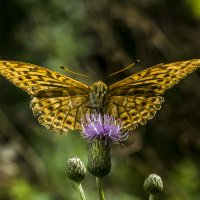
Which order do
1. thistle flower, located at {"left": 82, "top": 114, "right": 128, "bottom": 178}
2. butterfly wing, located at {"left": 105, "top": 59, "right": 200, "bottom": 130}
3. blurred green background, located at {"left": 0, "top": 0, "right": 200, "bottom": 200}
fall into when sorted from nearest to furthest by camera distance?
thistle flower, located at {"left": 82, "top": 114, "right": 128, "bottom": 178} → butterfly wing, located at {"left": 105, "top": 59, "right": 200, "bottom": 130} → blurred green background, located at {"left": 0, "top": 0, "right": 200, "bottom": 200}

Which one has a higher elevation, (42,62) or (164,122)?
(42,62)

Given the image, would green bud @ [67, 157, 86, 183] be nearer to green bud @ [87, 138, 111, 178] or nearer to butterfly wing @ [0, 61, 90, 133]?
green bud @ [87, 138, 111, 178]

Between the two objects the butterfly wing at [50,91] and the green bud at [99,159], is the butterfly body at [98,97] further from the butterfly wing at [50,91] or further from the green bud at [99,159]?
the green bud at [99,159]

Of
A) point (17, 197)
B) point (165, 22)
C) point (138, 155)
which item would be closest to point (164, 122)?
point (138, 155)

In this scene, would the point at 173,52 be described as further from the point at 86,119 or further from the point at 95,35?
the point at 86,119

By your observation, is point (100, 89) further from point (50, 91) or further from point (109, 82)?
point (109, 82)

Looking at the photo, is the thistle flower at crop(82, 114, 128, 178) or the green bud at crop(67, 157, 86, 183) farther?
the thistle flower at crop(82, 114, 128, 178)

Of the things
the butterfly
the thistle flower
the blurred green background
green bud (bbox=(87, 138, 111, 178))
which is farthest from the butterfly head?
the blurred green background

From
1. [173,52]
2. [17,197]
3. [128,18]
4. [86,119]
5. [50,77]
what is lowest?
[17,197]
